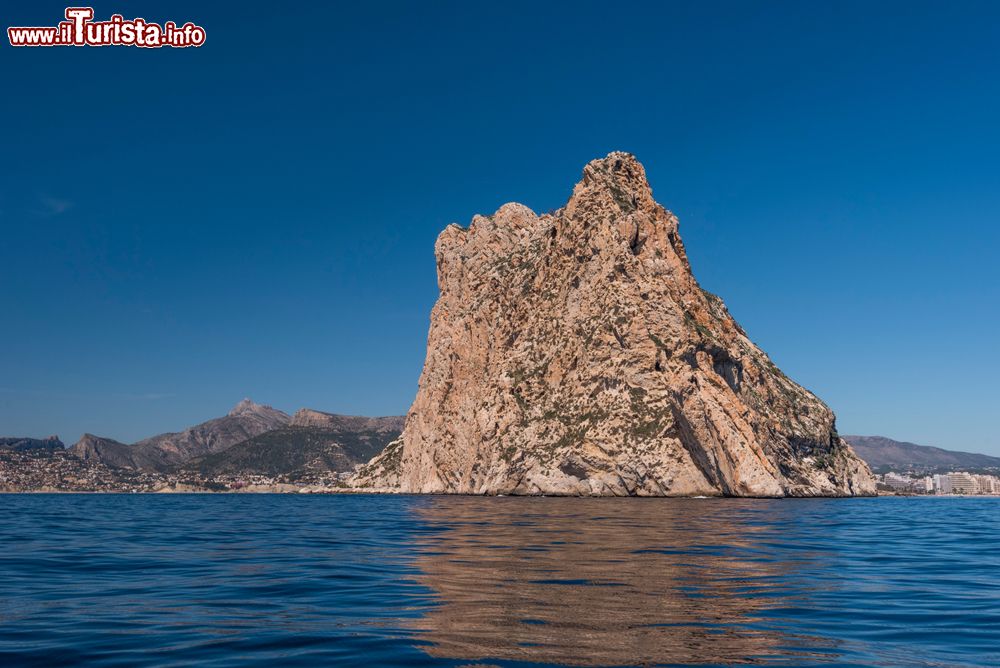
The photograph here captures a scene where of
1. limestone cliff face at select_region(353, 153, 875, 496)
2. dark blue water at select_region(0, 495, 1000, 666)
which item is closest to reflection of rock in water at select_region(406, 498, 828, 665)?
dark blue water at select_region(0, 495, 1000, 666)

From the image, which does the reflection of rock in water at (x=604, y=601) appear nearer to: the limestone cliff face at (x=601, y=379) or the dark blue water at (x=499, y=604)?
the dark blue water at (x=499, y=604)

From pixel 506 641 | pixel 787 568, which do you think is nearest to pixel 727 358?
pixel 787 568

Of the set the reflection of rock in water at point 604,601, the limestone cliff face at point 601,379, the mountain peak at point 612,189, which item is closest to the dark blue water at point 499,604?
the reflection of rock in water at point 604,601

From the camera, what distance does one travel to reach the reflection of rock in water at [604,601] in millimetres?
10273

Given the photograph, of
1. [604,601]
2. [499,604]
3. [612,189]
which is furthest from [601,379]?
[499,604]

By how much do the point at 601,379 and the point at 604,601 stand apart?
109762mm

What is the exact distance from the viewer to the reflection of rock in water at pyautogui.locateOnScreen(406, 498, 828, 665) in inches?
404

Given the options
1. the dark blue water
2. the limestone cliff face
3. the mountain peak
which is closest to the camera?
the dark blue water

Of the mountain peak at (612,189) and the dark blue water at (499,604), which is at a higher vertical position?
the mountain peak at (612,189)

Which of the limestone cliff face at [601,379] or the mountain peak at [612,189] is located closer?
the limestone cliff face at [601,379]

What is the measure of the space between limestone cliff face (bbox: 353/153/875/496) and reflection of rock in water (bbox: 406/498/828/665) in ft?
286

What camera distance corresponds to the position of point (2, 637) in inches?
435

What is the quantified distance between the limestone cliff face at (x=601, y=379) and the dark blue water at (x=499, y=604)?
8679 cm

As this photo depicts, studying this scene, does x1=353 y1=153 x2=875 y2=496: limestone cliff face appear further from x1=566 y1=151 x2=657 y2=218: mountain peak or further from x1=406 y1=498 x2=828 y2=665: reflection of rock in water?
x1=406 y1=498 x2=828 y2=665: reflection of rock in water
